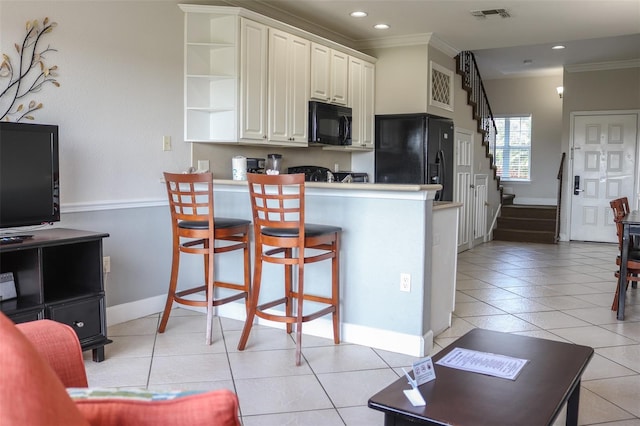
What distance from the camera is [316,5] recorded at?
198 inches

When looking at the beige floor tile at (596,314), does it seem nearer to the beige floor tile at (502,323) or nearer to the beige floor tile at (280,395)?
the beige floor tile at (502,323)

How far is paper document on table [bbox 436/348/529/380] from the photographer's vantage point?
1.90m

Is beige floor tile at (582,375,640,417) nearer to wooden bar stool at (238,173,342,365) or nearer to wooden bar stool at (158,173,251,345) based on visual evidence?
wooden bar stool at (238,173,342,365)

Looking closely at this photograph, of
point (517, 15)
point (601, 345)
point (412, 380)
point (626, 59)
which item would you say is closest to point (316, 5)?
point (517, 15)

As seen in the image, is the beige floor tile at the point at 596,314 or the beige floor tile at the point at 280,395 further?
the beige floor tile at the point at 596,314

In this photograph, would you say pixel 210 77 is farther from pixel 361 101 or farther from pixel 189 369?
pixel 189 369

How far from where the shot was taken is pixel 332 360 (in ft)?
10.5

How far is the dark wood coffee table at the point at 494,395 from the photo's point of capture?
155cm

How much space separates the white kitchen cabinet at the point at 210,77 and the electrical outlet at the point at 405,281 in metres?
1.89

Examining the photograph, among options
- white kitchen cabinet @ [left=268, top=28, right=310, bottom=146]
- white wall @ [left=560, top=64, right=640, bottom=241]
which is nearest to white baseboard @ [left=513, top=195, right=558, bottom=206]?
white wall @ [left=560, top=64, right=640, bottom=241]

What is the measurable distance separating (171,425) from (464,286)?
4674 mm

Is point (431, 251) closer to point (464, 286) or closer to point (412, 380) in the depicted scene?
point (412, 380)

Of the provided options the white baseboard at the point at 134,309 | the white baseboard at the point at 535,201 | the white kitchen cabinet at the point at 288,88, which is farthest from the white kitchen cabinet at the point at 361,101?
the white baseboard at the point at 535,201

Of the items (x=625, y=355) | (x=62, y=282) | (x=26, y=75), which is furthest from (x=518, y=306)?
(x=26, y=75)
